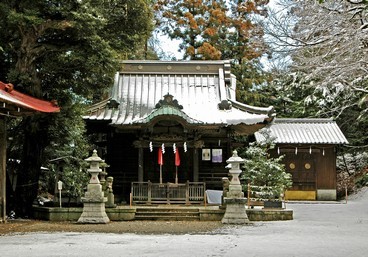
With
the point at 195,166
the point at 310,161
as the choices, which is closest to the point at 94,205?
the point at 195,166

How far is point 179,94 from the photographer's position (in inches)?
842

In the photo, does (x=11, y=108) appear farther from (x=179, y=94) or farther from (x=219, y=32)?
(x=219, y=32)

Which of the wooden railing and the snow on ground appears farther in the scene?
the wooden railing

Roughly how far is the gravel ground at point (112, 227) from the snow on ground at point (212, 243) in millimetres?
797

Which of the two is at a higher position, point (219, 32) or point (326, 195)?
point (219, 32)

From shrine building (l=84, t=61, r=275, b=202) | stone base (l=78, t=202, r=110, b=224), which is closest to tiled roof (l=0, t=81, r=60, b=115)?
stone base (l=78, t=202, r=110, b=224)

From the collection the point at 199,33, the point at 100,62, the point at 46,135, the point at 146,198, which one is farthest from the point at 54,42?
the point at 199,33

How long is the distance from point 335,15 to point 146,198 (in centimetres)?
1046

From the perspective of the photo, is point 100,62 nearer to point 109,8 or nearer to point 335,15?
point 109,8

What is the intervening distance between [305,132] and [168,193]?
41.5 feet

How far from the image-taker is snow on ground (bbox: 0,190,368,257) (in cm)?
844

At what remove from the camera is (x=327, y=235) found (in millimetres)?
11398

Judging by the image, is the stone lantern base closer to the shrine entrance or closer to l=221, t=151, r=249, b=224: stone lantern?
l=221, t=151, r=249, b=224: stone lantern

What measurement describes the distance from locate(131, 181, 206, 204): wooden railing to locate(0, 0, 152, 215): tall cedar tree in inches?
133
